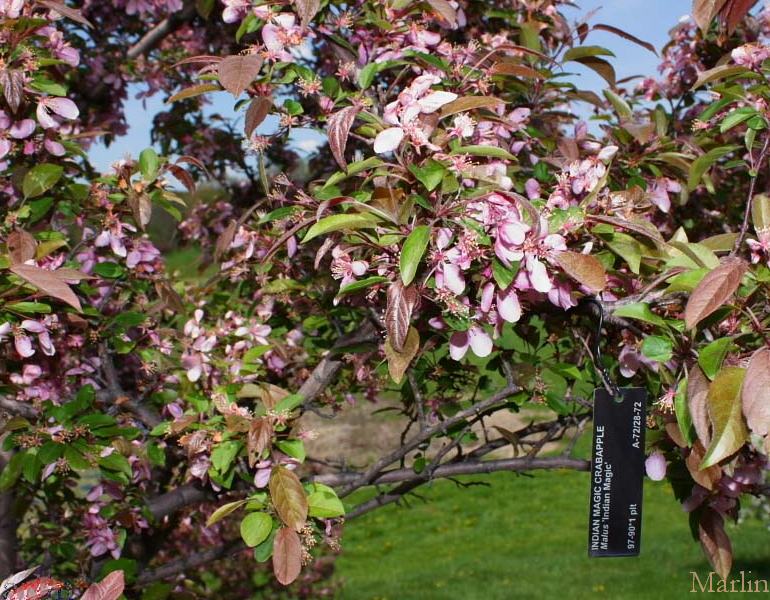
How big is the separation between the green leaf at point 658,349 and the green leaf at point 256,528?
2.59 feet

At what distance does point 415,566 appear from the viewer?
7203mm

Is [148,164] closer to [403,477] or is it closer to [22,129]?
[22,129]

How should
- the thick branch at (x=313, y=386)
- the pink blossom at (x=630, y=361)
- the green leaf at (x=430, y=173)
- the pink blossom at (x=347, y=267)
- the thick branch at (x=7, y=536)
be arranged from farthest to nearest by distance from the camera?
1. the thick branch at (x=7, y=536)
2. the thick branch at (x=313, y=386)
3. the pink blossom at (x=630, y=361)
4. the pink blossom at (x=347, y=267)
5. the green leaf at (x=430, y=173)

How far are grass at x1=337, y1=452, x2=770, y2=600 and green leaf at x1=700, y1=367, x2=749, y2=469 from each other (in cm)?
436

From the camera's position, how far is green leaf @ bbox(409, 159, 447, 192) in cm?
126

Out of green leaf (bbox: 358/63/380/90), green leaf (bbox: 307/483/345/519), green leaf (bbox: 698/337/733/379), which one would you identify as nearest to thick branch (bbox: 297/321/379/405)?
green leaf (bbox: 307/483/345/519)

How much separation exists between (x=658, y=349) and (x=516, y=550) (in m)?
6.56

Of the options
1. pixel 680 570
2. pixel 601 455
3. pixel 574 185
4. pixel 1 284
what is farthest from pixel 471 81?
pixel 680 570

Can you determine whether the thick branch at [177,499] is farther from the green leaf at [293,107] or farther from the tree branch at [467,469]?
the green leaf at [293,107]

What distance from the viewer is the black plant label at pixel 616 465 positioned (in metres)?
1.47

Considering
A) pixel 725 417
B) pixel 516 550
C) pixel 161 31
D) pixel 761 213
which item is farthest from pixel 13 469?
pixel 516 550

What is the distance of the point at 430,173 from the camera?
128 cm

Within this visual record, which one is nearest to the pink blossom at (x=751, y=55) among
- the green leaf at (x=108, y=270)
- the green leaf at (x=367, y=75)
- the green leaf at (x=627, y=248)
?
A: the green leaf at (x=627, y=248)

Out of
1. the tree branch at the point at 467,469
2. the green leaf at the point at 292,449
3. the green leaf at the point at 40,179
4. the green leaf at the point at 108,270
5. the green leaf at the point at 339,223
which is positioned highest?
the green leaf at the point at 339,223
